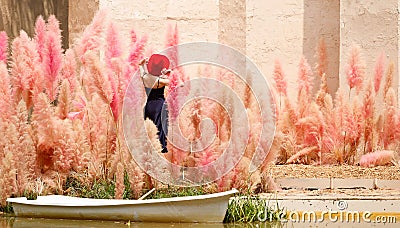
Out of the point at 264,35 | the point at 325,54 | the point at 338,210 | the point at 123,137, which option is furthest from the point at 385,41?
the point at 123,137

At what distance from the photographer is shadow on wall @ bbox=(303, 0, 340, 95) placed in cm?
1105

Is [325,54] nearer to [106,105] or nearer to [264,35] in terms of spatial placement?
[264,35]

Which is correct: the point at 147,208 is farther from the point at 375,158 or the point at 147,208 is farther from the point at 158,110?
the point at 375,158

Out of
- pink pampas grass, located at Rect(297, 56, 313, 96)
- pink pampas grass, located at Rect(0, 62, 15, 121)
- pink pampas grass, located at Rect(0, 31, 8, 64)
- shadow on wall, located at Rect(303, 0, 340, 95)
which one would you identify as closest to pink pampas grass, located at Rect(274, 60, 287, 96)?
pink pampas grass, located at Rect(297, 56, 313, 96)

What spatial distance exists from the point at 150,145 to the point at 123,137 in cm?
48

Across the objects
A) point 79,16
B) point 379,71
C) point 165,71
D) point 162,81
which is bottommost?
point 379,71

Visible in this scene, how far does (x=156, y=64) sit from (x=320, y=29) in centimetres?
301

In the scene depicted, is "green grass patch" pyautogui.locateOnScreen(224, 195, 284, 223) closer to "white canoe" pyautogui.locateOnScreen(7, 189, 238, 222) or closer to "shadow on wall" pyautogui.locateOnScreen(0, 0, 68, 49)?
"white canoe" pyautogui.locateOnScreen(7, 189, 238, 222)


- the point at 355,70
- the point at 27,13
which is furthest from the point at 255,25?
the point at 27,13

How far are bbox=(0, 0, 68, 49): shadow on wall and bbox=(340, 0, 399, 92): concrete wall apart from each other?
12.0ft

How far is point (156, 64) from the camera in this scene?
8820mm

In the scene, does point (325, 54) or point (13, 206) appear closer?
point (13, 206)

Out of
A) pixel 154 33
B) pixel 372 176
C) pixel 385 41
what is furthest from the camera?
pixel 154 33

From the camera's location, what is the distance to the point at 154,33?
11.0 m
